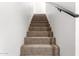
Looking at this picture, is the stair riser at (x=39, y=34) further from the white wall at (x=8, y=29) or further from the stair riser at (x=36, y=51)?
the white wall at (x=8, y=29)

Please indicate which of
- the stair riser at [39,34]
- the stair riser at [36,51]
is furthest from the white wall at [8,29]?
the stair riser at [39,34]

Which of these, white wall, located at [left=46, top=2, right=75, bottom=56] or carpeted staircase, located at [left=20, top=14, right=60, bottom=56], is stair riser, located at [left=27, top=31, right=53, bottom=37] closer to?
Answer: carpeted staircase, located at [left=20, top=14, right=60, bottom=56]

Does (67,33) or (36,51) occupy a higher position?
(67,33)

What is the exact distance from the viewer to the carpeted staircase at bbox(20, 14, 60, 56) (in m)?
2.93

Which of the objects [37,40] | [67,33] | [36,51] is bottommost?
[36,51]

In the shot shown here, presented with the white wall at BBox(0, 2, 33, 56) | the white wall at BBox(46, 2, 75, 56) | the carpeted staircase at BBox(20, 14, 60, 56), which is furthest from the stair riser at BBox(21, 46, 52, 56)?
the white wall at BBox(0, 2, 33, 56)

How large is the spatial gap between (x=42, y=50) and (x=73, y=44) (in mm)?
1213

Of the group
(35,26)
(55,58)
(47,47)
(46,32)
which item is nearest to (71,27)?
(55,58)

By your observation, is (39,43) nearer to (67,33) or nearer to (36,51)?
(36,51)

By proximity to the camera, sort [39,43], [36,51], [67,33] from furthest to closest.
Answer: [39,43], [36,51], [67,33]

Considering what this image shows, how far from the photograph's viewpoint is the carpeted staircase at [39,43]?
9.61 ft

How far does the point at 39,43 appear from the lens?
3365 millimetres

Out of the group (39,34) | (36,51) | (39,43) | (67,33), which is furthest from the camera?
(39,34)

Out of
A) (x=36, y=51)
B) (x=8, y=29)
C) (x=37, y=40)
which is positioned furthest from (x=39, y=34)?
(x=8, y=29)
